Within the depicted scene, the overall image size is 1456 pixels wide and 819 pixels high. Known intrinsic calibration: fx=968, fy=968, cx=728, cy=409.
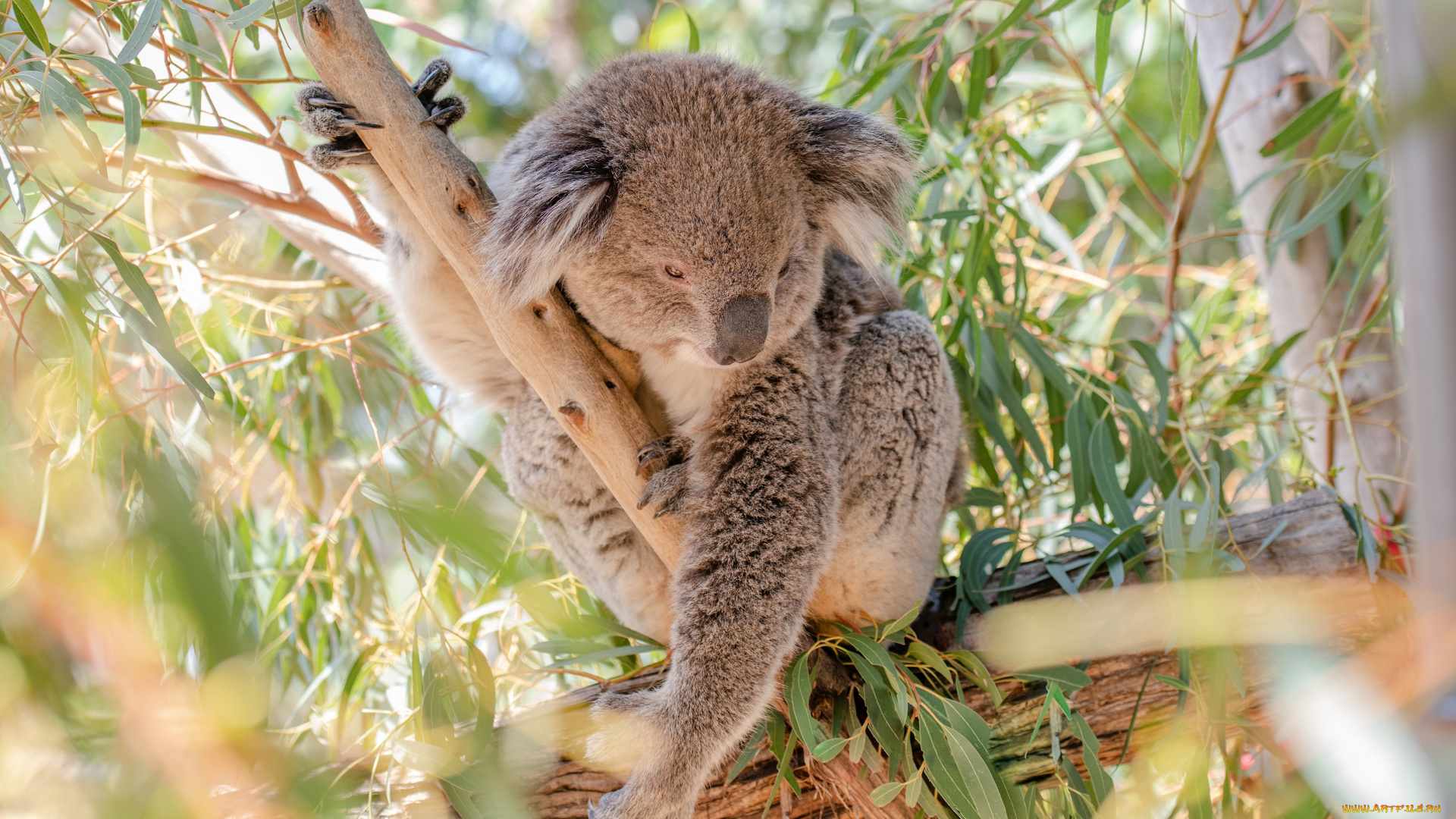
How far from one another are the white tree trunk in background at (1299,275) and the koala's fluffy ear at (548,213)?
1962 mm

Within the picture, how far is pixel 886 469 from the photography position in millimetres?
2170

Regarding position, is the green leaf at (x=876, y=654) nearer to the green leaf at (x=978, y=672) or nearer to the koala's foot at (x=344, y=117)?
the green leaf at (x=978, y=672)

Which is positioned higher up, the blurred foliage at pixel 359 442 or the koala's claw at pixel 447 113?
the koala's claw at pixel 447 113

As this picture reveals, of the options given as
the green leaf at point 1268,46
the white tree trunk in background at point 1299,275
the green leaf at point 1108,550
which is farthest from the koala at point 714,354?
the white tree trunk in background at point 1299,275

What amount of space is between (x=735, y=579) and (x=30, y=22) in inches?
60.4

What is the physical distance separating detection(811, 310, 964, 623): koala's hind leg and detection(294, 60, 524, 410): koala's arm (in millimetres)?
819

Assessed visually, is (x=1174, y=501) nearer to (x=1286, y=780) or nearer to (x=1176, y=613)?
(x=1176, y=613)

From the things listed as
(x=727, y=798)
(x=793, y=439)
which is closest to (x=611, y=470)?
(x=793, y=439)

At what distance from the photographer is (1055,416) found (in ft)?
9.16

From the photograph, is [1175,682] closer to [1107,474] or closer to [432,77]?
[1107,474]

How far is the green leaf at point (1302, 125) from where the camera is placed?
8.66 feet

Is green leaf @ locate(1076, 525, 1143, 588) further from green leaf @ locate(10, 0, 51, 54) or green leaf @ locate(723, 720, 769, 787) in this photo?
green leaf @ locate(10, 0, 51, 54)

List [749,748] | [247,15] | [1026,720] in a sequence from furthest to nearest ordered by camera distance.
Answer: [1026,720], [749,748], [247,15]

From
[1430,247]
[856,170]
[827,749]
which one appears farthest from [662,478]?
[1430,247]
